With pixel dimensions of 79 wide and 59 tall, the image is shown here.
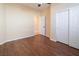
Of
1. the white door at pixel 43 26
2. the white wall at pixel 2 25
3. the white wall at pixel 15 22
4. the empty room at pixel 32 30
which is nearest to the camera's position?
the empty room at pixel 32 30

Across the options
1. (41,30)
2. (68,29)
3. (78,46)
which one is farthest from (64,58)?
(41,30)

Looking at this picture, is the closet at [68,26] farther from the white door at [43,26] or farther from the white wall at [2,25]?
the white wall at [2,25]

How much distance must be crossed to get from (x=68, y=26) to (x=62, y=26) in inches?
21.8

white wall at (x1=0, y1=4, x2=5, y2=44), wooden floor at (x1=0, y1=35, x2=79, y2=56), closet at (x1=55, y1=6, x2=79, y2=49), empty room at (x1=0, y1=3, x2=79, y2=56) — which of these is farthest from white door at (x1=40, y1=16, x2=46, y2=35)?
white wall at (x1=0, y1=4, x2=5, y2=44)

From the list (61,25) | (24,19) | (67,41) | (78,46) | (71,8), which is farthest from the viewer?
(24,19)

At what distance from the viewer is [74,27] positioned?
14.9 feet

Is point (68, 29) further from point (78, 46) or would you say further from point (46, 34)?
point (46, 34)

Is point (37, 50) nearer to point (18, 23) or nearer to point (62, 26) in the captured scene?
point (62, 26)

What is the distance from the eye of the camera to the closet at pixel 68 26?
444 centimetres

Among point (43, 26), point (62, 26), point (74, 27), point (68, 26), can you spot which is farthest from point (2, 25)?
point (43, 26)

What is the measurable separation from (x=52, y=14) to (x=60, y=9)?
0.76 meters

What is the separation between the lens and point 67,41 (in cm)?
506

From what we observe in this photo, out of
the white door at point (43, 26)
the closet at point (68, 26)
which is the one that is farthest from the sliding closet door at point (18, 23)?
the closet at point (68, 26)

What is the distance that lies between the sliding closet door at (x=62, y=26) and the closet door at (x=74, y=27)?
0.36 meters
